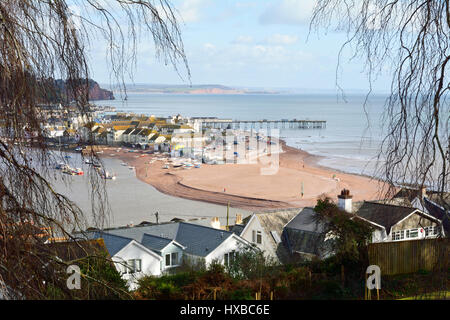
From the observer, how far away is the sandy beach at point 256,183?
37188mm

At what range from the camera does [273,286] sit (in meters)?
8.98

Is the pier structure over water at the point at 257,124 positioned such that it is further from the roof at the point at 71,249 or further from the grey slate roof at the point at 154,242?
the roof at the point at 71,249

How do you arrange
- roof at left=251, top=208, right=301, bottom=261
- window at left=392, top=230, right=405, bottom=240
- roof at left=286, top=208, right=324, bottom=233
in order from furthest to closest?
1. roof at left=251, top=208, right=301, bottom=261
2. roof at left=286, top=208, right=324, bottom=233
3. window at left=392, top=230, right=405, bottom=240

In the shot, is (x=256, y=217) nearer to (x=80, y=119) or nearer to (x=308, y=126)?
(x=80, y=119)

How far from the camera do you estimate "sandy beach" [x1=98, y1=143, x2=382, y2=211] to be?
37.2 metres

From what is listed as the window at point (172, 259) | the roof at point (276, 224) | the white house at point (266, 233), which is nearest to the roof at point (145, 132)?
the roof at point (276, 224)

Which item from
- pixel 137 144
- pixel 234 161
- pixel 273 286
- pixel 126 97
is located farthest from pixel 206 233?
pixel 137 144

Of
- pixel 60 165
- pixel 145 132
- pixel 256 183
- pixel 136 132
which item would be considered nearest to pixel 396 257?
pixel 60 165

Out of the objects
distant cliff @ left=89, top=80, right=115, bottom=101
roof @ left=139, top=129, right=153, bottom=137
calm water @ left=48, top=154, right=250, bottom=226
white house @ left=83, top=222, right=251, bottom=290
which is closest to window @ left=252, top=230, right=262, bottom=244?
white house @ left=83, top=222, right=251, bottom=290

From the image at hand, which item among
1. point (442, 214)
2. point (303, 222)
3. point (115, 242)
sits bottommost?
point (303, 222)

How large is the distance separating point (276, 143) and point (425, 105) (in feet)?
229

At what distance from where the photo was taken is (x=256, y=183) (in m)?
43.7

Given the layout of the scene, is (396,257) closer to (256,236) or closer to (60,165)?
(60,165)

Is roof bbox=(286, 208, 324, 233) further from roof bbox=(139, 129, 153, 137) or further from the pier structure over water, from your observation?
the pier structure over water
